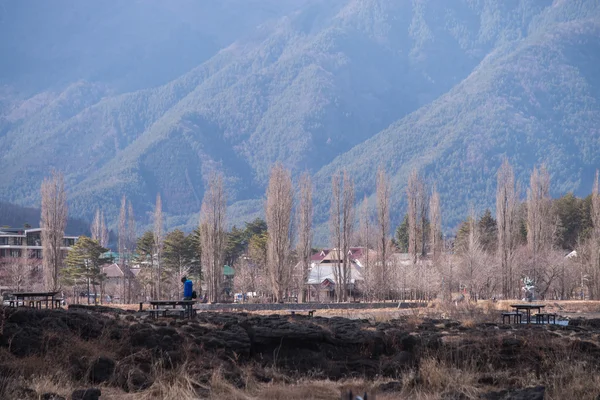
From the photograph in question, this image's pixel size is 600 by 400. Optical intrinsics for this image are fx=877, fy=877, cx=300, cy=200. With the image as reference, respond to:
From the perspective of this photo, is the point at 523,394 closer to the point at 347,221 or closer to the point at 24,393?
the point at 24,393

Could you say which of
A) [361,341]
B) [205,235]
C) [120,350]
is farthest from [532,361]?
[205,235]

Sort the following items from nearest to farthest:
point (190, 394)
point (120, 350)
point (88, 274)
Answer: point (190, 394) → point (120, 350) → point (88, 274)

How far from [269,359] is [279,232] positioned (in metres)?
40.2

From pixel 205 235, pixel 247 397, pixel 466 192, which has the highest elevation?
pixel 466 192

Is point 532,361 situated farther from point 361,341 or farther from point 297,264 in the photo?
point 297,264

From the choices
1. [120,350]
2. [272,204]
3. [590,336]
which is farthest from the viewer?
[272,204]

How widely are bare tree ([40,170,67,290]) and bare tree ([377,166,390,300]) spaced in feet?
75.0

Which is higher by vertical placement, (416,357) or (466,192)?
(466,192)

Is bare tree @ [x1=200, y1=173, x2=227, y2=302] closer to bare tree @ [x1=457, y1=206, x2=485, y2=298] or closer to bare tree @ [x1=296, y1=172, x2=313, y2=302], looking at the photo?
bare tree @ [x1=296, y1=172, x2=313, y2=302]

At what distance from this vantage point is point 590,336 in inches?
860

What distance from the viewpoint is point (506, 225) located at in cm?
6806

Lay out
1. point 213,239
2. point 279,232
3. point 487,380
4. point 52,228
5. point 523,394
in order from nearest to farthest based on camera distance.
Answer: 1. point 523,394
2. point 487,380
3. point 279,232
4. point 52,228
5. point 213,239

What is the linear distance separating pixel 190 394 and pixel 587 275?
59448mm

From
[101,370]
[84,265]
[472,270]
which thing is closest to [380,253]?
[472,270]
